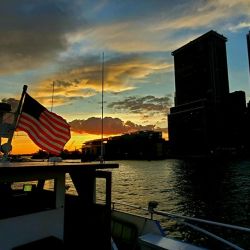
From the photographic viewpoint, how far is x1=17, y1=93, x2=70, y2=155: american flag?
25.8 ft

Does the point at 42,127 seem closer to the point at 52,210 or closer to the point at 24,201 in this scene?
the point at 24,201

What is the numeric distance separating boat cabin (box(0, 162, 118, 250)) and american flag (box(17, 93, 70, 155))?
585mm

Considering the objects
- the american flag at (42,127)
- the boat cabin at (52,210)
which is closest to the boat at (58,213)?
the boat cabin at (52,210)

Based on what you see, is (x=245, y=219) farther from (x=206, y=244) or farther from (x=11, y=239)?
(x=11, y=239)

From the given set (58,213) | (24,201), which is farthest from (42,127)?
→ (58,213)

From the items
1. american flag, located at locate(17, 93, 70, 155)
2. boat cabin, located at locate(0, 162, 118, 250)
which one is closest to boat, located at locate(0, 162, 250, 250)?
boat cabin, located at locate(0, 162, 118, 250)

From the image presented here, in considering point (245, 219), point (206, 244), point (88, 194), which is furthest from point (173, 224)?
point (88, 194)

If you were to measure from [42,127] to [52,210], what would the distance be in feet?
7.56

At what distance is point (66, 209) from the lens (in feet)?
28.1

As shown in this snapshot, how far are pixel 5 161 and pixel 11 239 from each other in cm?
213

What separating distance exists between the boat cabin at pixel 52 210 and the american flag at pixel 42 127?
585 mm

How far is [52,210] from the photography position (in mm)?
7496

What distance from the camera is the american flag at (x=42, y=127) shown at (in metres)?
7.86

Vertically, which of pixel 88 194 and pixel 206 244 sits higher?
pixel 88 194
